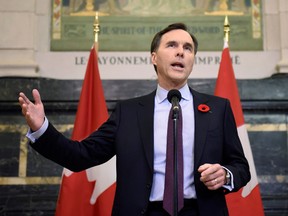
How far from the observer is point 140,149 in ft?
7.91

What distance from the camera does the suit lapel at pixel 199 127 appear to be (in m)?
2.31

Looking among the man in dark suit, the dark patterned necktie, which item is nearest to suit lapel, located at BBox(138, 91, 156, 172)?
the man in dark suit

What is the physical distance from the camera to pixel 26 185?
15.4 ft

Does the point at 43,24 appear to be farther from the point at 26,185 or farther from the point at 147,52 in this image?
the point at 26,185

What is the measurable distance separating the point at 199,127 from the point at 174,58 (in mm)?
411

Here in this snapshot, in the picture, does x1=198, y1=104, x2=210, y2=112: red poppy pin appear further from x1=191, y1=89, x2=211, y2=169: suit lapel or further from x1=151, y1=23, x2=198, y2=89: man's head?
x1=151, y1=23, x2=198, y2=89: man's head

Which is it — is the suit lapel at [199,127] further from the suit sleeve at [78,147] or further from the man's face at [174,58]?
the suit sleeve at [78,147]

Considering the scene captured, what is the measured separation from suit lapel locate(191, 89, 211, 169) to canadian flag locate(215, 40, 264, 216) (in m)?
1.51

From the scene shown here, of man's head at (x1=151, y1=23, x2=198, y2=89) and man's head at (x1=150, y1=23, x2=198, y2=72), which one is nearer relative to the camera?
man's head at (x1=151, y1=23, x2=198, y2=89)

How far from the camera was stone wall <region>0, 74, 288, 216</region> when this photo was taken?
15.3ft

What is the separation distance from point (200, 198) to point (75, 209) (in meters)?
1.86

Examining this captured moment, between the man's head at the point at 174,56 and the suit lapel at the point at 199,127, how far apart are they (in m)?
0.15

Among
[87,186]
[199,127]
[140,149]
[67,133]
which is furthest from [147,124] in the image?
[67,133]

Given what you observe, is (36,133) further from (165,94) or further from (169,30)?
(169,30)
